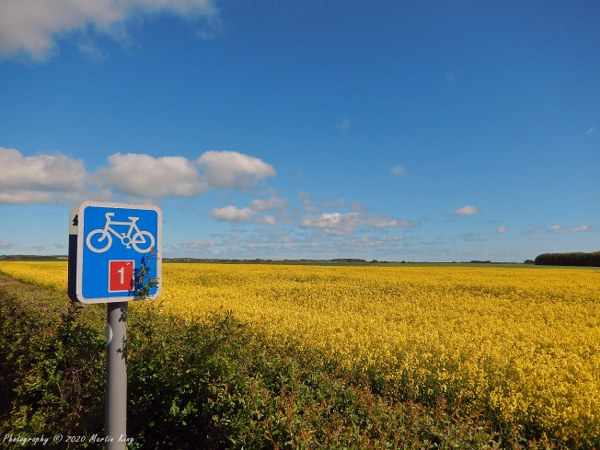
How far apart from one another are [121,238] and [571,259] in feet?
292

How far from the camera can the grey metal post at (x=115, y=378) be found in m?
2.70

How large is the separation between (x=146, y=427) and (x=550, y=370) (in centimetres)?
498

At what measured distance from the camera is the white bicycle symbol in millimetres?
2682

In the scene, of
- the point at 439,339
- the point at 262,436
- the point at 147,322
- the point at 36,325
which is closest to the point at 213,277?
the point at 36,325

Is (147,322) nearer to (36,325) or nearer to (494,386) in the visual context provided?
(494,386)

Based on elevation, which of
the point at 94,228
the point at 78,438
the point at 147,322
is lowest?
the point at 78,438

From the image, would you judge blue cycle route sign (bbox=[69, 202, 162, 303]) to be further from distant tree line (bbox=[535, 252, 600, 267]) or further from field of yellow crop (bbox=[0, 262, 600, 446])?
distant tree line (bbox=[535, 252, 600, 267])

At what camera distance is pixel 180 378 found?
13.5ft

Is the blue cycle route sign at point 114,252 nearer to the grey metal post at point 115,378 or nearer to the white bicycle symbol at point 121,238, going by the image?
the white bicycle symbol at point 121,238

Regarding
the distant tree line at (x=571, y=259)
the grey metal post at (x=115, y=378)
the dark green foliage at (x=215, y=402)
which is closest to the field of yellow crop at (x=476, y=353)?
the dark green foliage at (x=215, y=402)

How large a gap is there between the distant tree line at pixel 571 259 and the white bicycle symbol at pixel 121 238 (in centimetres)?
8125

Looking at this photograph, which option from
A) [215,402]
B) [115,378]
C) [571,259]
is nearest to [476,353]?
[215,402]

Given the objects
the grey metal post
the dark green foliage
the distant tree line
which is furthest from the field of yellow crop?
the distant tree line

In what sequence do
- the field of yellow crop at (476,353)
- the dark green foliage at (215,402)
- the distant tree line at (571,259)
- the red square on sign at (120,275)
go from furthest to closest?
the distant tree line at (571,259)
the field of yellow crop at (476,353)
the dark green foliage at (215,402)
the red square on sign at (120,275)
